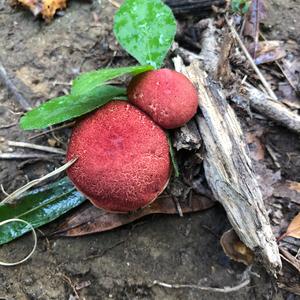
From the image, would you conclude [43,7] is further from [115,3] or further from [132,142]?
[132,142]

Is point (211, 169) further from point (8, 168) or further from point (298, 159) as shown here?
point (8, 168)

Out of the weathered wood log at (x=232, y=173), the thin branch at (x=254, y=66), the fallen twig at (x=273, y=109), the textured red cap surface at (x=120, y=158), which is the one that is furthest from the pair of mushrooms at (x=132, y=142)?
the thin branch at (x=254, y=66)

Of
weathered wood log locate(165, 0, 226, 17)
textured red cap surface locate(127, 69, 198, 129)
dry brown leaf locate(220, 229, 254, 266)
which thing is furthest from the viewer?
weathered wood log locate(165, 0, 226, 17)

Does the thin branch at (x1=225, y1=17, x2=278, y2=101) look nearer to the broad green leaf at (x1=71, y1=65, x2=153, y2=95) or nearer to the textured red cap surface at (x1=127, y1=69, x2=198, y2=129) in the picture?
the textured red cap surface at (x1=127, y1=69, x2=198, y2=129)

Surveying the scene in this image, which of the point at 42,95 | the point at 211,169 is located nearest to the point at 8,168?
the point at 42,95

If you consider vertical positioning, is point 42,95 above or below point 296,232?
above

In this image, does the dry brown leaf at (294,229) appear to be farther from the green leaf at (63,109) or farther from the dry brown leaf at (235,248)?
the green leaf at (63,109)

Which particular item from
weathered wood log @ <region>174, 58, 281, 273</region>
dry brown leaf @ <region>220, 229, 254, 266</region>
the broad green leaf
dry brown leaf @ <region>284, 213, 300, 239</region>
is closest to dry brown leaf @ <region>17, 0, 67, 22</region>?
the broad green leaf
